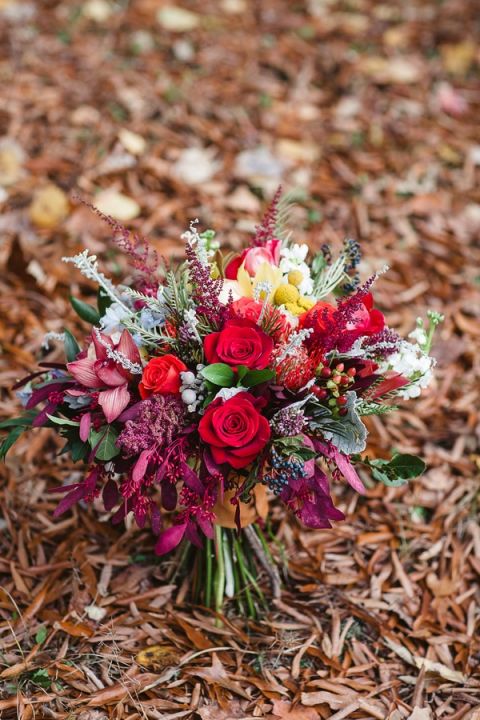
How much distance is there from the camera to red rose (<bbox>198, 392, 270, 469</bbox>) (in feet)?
4.63

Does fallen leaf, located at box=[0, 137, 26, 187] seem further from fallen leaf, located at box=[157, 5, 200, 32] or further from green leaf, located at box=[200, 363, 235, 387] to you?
green leaf, located at box=[200, 363, 235, 387]

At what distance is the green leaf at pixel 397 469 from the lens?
5.11ft

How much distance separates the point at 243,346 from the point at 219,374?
2.8 inches

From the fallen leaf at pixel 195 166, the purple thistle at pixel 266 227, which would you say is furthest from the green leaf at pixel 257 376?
the fallen leaf at pixel 195 166

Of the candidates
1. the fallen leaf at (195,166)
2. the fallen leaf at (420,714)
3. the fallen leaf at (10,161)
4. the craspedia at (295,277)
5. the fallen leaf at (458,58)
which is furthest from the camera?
the fallen leaf at (458,58)

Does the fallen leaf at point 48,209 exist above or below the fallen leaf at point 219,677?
above

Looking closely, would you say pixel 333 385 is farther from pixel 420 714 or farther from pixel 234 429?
pixel 420 714

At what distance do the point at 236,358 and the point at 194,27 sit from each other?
2968 mm

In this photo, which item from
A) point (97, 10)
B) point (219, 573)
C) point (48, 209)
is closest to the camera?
point (219, 573)

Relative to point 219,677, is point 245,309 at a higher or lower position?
higher

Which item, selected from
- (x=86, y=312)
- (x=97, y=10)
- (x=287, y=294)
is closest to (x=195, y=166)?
(x=97, y=10)

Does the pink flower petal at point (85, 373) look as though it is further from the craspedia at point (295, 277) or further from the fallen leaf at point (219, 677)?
the fallen leaf at point (219, 677)

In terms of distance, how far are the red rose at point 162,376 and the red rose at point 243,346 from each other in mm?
73

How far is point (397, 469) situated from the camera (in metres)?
1.58
